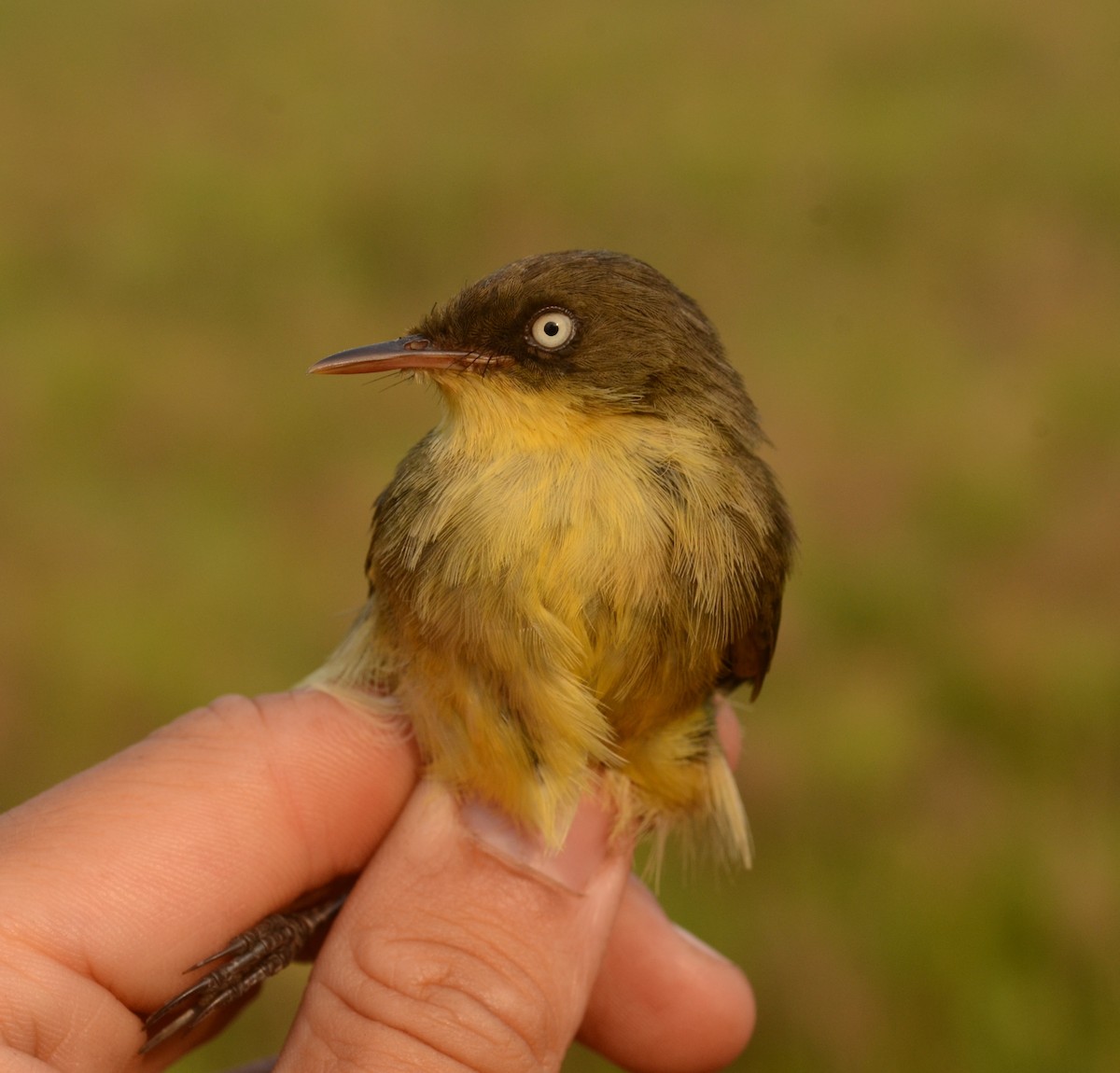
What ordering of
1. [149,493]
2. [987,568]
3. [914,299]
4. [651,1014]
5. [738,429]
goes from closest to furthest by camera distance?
[738,429], [651,1014], [987,568], [149,493], [914,299]

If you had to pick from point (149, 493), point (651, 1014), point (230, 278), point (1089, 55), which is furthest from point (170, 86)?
point (651, 1014)

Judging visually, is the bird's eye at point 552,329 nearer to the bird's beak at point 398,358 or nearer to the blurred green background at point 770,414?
the bird's beak at point 398,358

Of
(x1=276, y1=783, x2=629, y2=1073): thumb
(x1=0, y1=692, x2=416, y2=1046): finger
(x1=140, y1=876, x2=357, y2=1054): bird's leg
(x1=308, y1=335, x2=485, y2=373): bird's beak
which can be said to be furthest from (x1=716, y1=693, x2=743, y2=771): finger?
(x1=308, y1=335, x2=485, y2=373): bird's beak

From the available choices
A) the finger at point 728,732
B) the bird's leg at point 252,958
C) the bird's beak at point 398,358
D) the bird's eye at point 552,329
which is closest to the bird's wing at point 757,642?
the finger at point 728,732

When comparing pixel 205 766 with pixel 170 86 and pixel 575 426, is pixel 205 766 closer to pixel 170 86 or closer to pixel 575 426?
pixel 575 426

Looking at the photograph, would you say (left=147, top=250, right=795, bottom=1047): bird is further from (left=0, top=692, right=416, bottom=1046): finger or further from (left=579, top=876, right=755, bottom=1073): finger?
(left=579, top=876, right=755, bottom=1073): finger

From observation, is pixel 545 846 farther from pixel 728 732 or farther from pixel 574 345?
pixel 574 345
